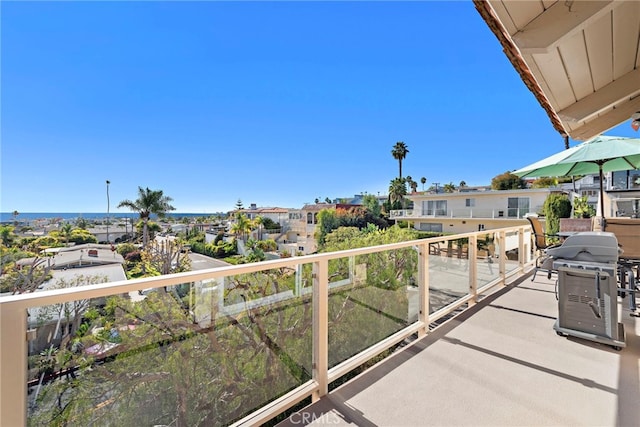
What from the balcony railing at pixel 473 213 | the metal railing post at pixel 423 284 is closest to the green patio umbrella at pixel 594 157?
the metal railing post at pixel 423 284

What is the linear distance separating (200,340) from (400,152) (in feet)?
127

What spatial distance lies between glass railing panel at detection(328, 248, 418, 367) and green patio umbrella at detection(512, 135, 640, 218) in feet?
9.11

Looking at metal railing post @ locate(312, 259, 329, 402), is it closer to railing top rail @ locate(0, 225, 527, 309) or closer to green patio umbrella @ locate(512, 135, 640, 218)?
railing top rail @ locate(0, 225, 527, 309)

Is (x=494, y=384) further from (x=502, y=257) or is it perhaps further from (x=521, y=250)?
(x=521, y=250)

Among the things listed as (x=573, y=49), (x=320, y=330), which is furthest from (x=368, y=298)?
(x=573, y=49)

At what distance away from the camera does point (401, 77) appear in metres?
20.6

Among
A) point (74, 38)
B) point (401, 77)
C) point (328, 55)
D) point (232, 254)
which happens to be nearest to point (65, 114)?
point (74, 38)

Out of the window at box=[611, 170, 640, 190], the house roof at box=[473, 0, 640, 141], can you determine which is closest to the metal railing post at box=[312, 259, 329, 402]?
the house roof at box=[473, 0, 640, 141]

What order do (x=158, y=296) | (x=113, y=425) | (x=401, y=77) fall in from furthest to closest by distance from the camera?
(x=401, y=77) → (x=158, y=296) → (x=113, y=425)

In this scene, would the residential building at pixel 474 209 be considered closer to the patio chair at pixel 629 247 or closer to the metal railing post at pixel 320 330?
the patio chair at pixel 629 247

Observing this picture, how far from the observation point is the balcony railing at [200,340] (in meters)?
1.04

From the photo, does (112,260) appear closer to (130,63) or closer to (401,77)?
(130,63)

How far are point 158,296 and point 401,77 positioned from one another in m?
22.6

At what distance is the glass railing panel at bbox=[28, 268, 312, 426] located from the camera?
1099mm
